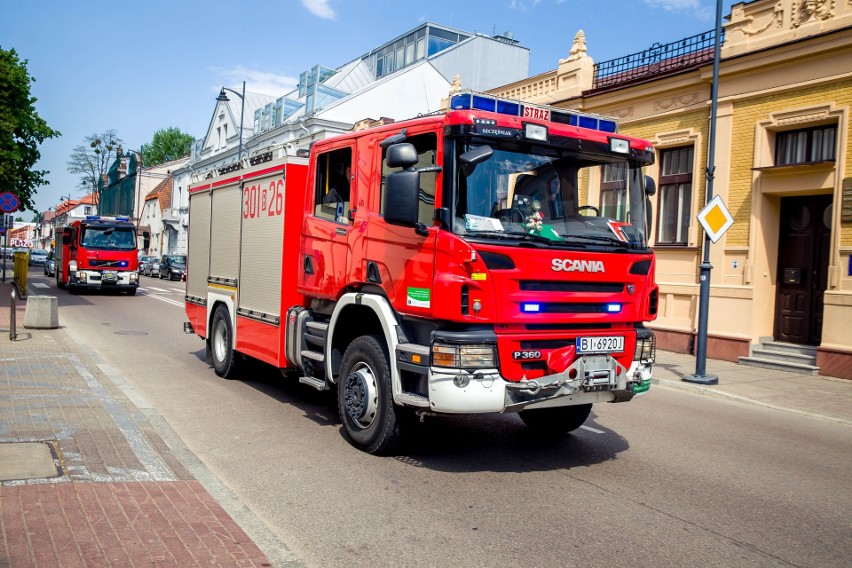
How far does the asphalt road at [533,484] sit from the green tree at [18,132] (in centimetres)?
2688

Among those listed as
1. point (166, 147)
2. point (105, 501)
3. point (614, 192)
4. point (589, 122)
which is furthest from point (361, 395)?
point (166, 147)

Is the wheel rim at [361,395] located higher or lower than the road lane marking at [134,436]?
higher

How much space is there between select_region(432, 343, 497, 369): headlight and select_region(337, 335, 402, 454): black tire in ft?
2.36

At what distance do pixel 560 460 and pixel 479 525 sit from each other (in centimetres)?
190

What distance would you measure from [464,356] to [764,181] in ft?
35.9

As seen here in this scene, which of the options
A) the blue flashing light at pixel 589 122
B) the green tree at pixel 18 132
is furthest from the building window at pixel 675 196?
the green tree at pixel 18 132

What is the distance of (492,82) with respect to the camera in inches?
1699

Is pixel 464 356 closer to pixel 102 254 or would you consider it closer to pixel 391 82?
pixel 102 254

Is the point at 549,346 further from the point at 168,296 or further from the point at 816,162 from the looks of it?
the point at 168,296

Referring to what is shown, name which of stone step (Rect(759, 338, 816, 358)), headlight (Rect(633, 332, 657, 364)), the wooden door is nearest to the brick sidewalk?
headlight (Rect(633, 332, 657, 364))

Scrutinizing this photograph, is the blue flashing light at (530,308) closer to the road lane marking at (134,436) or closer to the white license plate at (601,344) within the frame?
the white license plate at (601,344)

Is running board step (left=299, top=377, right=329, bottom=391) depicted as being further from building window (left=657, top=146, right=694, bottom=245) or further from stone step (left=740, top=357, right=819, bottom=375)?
building window (left=657, top=146, right=694, bottom=245)

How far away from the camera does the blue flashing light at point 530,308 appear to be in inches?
218

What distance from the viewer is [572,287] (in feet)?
19.0
